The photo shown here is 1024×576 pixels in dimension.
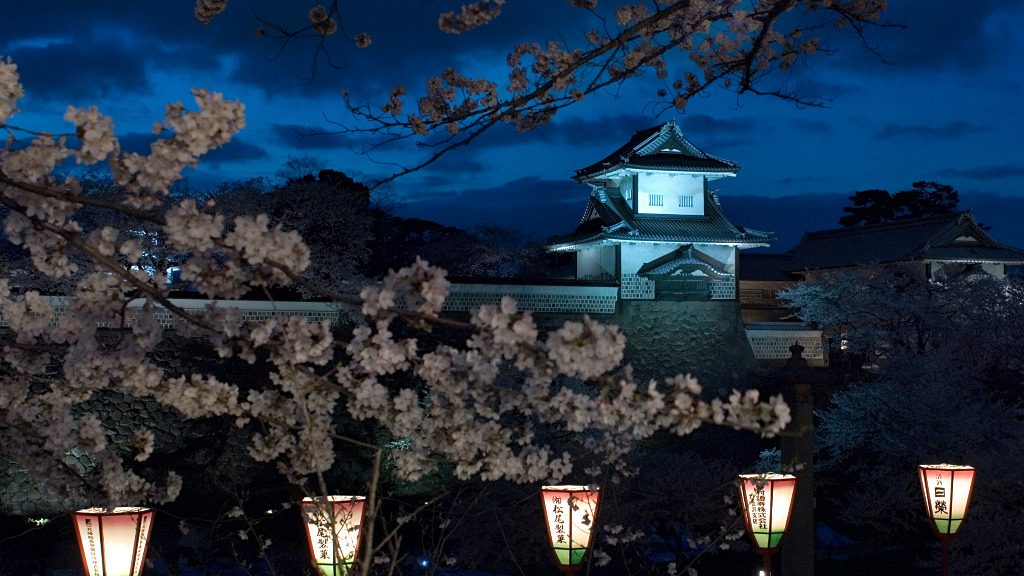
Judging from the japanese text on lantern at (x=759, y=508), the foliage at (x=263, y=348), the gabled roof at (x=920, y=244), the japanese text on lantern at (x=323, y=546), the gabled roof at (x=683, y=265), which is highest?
the gabled roof at (x=920, y=244)

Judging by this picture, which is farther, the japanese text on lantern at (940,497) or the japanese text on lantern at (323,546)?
the japanese text on lantern at (940,497)

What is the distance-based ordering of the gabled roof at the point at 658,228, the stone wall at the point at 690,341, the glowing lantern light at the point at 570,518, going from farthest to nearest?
the gabled roof at the point at 658,228 < the stone wall at the point at 690,341 < the glowing lantern light at the point at 570,518

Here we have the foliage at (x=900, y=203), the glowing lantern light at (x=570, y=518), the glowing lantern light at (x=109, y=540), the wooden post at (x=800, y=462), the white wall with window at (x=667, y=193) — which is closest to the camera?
the glowing lantern light at (x=109, y=540)

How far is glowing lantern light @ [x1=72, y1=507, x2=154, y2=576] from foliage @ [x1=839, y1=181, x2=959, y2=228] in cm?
3136

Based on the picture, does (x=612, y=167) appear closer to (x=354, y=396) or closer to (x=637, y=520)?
(x=637, y=520)

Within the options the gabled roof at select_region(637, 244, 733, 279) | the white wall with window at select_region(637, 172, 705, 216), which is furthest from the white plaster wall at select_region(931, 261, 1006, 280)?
the white wall with window at select_region(637, 172, 705, 216)

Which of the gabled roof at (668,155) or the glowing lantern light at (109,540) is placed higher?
the gabled roof at (668,155)

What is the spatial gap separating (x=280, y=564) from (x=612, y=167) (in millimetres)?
10448

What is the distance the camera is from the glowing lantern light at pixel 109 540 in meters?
5.25

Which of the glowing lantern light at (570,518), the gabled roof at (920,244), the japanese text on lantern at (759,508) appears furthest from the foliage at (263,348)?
the gabled roof at (920,244)

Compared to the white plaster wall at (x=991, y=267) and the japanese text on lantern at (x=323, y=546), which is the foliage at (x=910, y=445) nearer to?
the japanese text on lantern at (x=323, y=546)

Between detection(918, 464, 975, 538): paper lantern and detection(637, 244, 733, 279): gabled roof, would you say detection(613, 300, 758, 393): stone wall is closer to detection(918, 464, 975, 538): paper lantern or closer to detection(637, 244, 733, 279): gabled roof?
detection(637, 244, 733, 279): gabled roof

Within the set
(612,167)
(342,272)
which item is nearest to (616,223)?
(612,167)

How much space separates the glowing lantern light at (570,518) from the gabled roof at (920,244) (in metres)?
19.7
